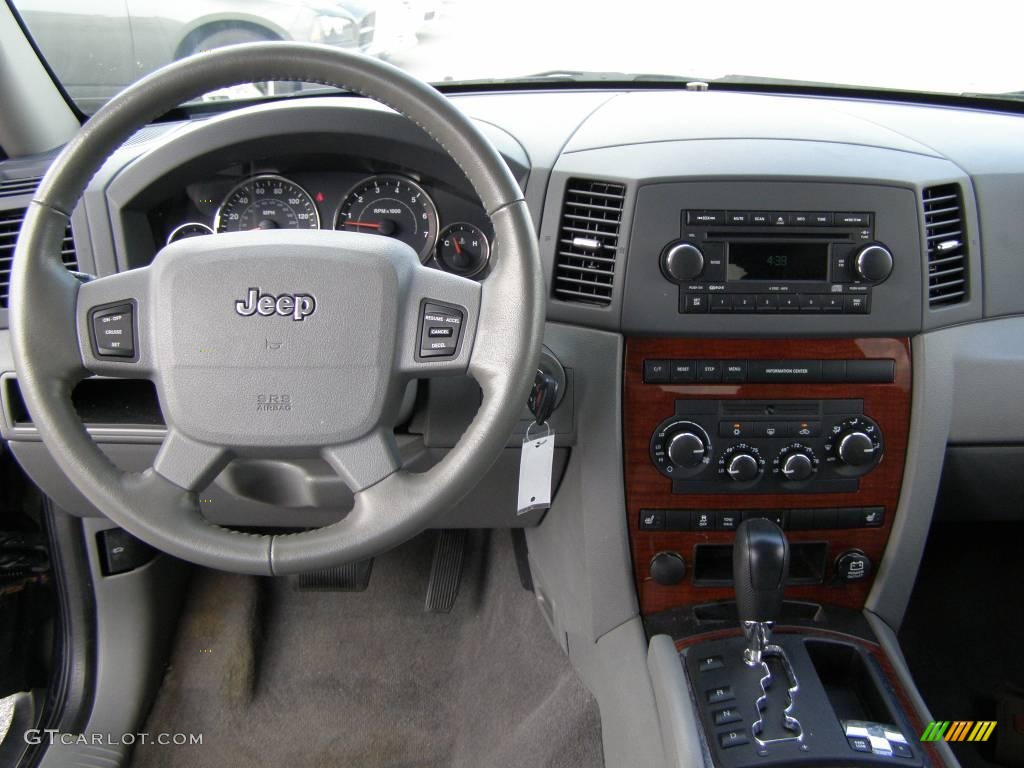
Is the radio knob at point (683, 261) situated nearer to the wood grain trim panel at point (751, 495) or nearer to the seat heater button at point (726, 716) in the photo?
the wood grain trim panel at point (751, 495)

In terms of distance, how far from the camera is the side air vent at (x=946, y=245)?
1.42 metres

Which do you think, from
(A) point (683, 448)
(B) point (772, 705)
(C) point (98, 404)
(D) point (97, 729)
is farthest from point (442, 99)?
(D) point (97, 729)

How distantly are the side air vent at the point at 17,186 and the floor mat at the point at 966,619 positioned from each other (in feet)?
6.67

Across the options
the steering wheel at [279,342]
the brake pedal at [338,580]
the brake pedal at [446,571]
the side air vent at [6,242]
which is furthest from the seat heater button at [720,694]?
the side air vent at [6,242]

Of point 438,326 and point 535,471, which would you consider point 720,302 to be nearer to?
point 535,471

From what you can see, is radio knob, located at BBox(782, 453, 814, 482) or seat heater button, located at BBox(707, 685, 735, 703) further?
radio knob, located at BBox(782, 453, 814, 482)

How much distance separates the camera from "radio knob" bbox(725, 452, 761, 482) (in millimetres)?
1438

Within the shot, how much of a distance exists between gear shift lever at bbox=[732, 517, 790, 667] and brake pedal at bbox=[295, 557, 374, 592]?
3.68 feet

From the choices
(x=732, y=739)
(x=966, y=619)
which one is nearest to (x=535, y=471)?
(x=732, y=739)

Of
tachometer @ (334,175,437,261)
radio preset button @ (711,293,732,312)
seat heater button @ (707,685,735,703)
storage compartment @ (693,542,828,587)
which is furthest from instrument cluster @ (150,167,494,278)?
seat heater button @ (707,685,735,703)

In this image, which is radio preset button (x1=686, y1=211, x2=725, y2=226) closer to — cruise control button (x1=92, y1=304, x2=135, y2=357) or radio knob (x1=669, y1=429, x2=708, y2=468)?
radio knob (x1=669, y1=429, x2=708, y2=468)

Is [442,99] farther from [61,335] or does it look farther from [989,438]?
[989,438]

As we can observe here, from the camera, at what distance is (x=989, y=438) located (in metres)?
1.58

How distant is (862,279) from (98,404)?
1341 millimetres
